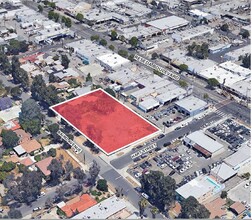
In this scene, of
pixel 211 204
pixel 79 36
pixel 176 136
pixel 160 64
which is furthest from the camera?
pixel 79 36

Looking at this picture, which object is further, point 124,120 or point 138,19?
point 138,19

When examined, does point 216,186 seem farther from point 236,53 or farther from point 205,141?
point 236,53

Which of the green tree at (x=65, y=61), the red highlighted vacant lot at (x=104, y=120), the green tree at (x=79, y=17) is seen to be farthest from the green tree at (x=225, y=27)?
the red highlighted vacant lot at (x=104, y=120)

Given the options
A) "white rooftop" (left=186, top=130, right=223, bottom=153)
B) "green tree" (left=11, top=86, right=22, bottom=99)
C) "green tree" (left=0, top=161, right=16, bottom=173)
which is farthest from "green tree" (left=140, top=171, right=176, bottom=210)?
"green tree" (left=11, top=86, right=22, bottom=99)

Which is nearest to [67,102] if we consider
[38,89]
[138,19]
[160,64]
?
[38,89]

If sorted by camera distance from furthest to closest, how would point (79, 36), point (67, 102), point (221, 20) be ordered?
point (221, 20) → point (79, 36) → point (67, 102)

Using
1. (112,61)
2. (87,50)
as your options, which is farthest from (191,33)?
(87,50)

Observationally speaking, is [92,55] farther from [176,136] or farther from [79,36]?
[176,136]

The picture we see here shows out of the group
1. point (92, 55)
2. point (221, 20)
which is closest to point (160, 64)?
point (92, 55)
